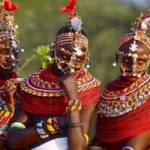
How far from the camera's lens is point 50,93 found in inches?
289

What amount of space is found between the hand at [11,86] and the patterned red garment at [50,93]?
250mm

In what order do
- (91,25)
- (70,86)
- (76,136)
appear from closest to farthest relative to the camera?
(76,136) → (70,86) → (91,25)

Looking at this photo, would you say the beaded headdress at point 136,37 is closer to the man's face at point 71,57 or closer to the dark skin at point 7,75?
the man's face at point 71,57

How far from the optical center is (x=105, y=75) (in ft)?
71.4

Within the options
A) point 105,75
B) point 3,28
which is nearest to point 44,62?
point 3,28

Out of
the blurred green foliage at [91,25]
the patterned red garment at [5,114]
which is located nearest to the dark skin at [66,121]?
the patterned red garment at [5,114]

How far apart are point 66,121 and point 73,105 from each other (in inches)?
6.9

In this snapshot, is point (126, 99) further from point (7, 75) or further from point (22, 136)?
point (7, 75)

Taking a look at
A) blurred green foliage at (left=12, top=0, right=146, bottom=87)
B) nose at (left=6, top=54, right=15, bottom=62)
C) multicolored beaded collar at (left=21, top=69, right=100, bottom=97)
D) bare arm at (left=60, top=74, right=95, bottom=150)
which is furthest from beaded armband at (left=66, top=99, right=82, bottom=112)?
blurred green foliage at (left=12, top=0, right=146, bottom=87)

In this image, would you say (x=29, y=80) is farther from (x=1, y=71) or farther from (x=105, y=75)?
(x=105, y=75)

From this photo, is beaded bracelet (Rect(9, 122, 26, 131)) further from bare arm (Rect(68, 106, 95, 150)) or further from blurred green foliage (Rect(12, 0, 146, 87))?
blurred green foliage (Rect(12, 0, 146, 87))

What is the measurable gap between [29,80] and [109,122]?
92cm

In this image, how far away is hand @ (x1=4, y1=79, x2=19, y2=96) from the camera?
776 centimetres

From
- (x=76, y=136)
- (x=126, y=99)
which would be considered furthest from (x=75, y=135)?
(x=126, y=99)
